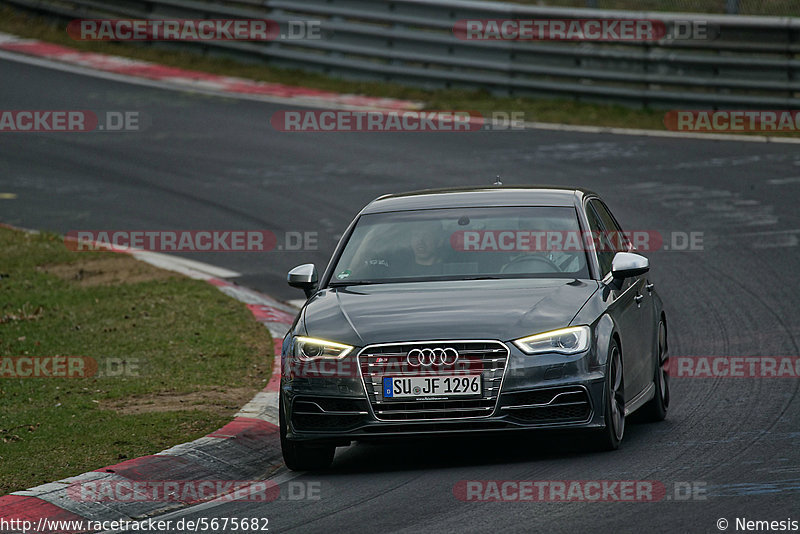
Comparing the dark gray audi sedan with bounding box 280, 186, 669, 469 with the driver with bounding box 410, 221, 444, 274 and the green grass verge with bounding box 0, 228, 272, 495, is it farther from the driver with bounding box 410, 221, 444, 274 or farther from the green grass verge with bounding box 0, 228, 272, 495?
the green grass verge with bounding box 0, 228, 272, 495

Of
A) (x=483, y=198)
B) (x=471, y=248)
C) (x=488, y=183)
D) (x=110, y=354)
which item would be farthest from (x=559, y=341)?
(x=488, y=183)

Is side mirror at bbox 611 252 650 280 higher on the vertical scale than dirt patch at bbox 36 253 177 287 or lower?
higher

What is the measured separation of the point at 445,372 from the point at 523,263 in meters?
1.43

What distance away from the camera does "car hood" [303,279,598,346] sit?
26.5 feet

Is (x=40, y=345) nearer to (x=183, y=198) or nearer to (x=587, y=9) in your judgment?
(x=183, y=198)

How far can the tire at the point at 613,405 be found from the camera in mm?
8242

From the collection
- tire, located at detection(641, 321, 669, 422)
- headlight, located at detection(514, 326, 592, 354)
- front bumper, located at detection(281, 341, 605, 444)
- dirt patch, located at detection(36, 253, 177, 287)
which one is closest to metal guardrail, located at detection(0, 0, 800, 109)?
dirt patch, located at detection(36, 253, 177, 287)

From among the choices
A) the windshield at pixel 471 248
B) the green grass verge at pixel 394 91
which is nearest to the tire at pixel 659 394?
the windshield at pixel 471 248

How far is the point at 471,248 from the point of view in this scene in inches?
364

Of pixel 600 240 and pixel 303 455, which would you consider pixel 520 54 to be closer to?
pixel 600 240

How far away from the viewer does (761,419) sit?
30.3 feet

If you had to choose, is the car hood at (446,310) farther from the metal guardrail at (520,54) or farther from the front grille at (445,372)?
the metal guardrail at (520,54)

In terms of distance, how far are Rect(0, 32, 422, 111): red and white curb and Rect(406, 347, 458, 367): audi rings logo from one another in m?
15.3

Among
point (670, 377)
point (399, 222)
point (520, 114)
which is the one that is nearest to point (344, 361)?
point (399, 222)
